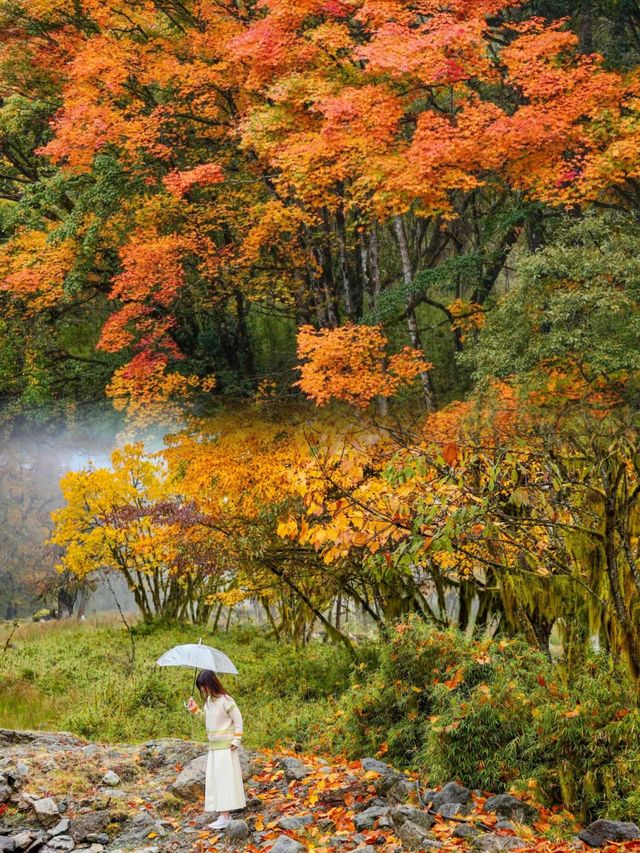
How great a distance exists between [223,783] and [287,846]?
116cm

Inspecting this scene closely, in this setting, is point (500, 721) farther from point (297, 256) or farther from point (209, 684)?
point (297, 256)

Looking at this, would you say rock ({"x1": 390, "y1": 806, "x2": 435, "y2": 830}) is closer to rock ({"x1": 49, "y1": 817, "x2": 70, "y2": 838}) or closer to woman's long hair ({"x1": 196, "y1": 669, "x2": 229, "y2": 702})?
woman's long hair ({"x1": 196, "y1": 669, "x2": 229, "y2": 702})

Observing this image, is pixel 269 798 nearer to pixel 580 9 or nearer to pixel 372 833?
pixel 372 833

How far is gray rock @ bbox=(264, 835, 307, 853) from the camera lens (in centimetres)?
603

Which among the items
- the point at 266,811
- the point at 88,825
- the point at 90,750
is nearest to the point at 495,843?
→ the point at 266,811

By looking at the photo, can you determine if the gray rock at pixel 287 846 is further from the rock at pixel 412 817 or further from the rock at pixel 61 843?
the rock at pixel 61 843

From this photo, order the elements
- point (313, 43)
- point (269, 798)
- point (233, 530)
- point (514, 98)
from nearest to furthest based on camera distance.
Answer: point (269, 798) → point (233, 530) → point (313, 43) → point (514, 98)

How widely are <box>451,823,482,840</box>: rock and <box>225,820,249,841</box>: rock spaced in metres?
1.65

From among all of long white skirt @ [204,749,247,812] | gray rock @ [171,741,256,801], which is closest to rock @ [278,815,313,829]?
long white skirt @ [204,749,247,812]

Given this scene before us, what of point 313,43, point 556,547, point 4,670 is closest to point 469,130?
point 313,43

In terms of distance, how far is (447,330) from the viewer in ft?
79.0

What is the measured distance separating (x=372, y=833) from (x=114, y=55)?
2063cm

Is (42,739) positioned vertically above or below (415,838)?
below

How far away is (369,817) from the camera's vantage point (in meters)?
6.49
